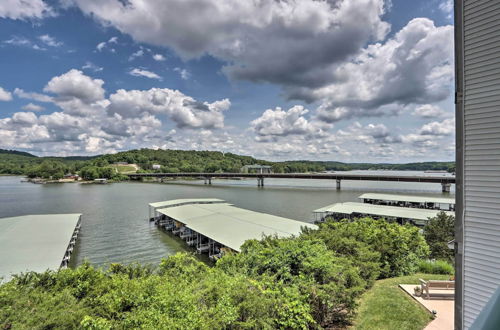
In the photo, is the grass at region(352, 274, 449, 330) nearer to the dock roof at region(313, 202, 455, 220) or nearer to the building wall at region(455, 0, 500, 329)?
the building wall at region(455, 0, 500, 329)

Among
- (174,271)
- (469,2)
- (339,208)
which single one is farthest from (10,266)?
(339,208)

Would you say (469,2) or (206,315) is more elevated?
(469,2)

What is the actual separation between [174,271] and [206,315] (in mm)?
3994

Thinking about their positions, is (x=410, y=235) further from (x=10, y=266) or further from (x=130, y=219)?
(x=130, y=219)

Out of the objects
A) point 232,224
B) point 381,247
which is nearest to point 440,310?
point 381,247

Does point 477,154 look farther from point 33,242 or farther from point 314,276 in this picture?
point 33,242

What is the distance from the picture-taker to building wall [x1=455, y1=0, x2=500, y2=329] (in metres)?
4.79

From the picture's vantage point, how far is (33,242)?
16.5 metres

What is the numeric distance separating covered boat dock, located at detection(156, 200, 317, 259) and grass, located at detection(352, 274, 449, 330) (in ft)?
21.1

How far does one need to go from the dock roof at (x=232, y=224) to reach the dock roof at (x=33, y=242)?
327 inches

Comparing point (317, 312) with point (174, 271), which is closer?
point (317, 312)

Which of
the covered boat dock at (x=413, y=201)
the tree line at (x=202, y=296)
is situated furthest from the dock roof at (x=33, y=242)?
the covered boat dock at (x=413, y=201)

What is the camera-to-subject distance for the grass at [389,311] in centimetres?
693

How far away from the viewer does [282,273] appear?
709cm
